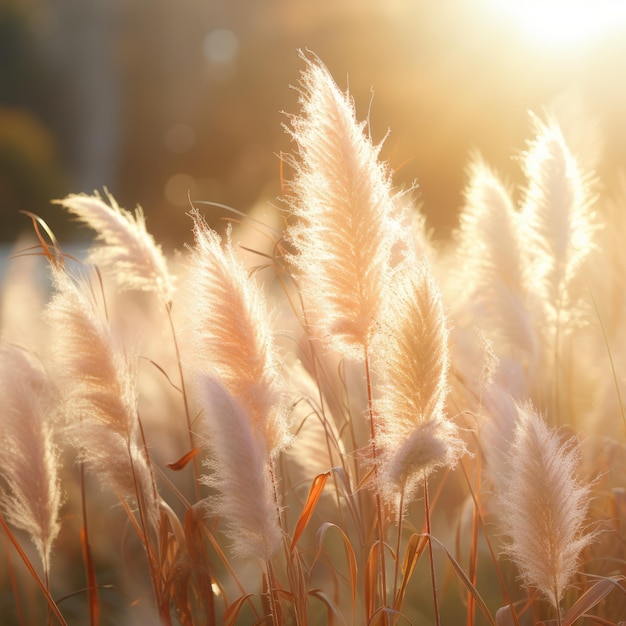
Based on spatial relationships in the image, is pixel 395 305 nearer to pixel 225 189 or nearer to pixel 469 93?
pixel 469 93

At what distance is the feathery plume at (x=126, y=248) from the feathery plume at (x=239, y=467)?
71 cm

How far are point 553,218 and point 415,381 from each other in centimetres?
108

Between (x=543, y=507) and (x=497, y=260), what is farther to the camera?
(x=497, y=260)

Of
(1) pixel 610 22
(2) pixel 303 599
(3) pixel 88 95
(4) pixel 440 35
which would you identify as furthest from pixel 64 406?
(3) pixel 88 95

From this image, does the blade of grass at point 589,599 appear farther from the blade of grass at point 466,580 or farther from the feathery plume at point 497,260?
the feathery plume at point 497,260

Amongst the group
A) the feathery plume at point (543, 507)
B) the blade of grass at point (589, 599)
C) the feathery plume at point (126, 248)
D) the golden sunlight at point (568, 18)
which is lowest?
the blade of grass at point (589, 599)

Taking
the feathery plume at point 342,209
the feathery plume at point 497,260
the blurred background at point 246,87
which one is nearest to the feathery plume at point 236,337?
the feathery plume at point 342,209

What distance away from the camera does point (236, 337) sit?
5.19 ft

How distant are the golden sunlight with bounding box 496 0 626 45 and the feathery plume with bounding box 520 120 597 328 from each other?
11.0 ft

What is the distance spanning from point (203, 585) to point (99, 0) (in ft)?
61.6

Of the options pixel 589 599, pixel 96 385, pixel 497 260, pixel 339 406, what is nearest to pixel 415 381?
pixel 589 599

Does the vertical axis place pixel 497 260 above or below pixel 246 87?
below

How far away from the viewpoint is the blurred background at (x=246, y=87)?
33.9 ft

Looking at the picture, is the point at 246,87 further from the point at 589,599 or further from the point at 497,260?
the point at 589,599
